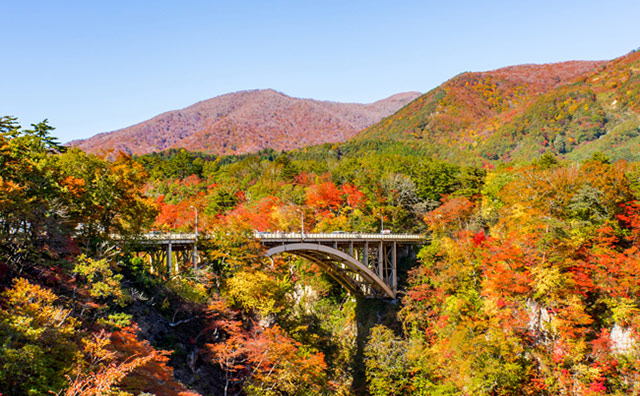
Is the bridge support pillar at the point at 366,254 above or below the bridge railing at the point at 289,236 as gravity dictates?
below

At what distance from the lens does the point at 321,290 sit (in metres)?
44.4

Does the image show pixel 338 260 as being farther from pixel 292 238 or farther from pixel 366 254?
pixel 292 238

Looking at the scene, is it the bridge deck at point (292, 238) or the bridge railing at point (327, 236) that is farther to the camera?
the bridge railing at point (327, 236)

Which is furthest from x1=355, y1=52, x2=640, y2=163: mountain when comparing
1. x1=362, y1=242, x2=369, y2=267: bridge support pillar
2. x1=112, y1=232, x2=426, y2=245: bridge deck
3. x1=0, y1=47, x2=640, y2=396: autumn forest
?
x1=362, y1=242, x2=369, y2=267: bridge support pillar

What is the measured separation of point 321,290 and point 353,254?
7.15 meters

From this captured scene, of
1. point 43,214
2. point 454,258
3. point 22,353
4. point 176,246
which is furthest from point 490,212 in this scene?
point 22,353

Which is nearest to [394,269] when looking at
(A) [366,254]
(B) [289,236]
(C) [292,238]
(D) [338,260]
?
(A) [366,254]

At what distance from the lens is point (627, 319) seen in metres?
26.3

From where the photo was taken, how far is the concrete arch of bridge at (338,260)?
104ft

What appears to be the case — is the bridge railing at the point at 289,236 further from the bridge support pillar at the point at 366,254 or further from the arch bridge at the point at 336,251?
the bridge support pillar at the point at 366,254

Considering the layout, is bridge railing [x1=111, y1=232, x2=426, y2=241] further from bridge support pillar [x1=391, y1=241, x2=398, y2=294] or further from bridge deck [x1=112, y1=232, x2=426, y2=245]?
bridge support pillar [x1=391, y1=241, x2=398, y2=294]

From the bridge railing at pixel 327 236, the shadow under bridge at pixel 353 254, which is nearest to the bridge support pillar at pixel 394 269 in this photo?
the shadow under bridge at pixel 353 254

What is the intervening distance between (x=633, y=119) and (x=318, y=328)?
79640mm

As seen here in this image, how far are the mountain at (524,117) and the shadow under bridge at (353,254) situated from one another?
5314 centimetres
